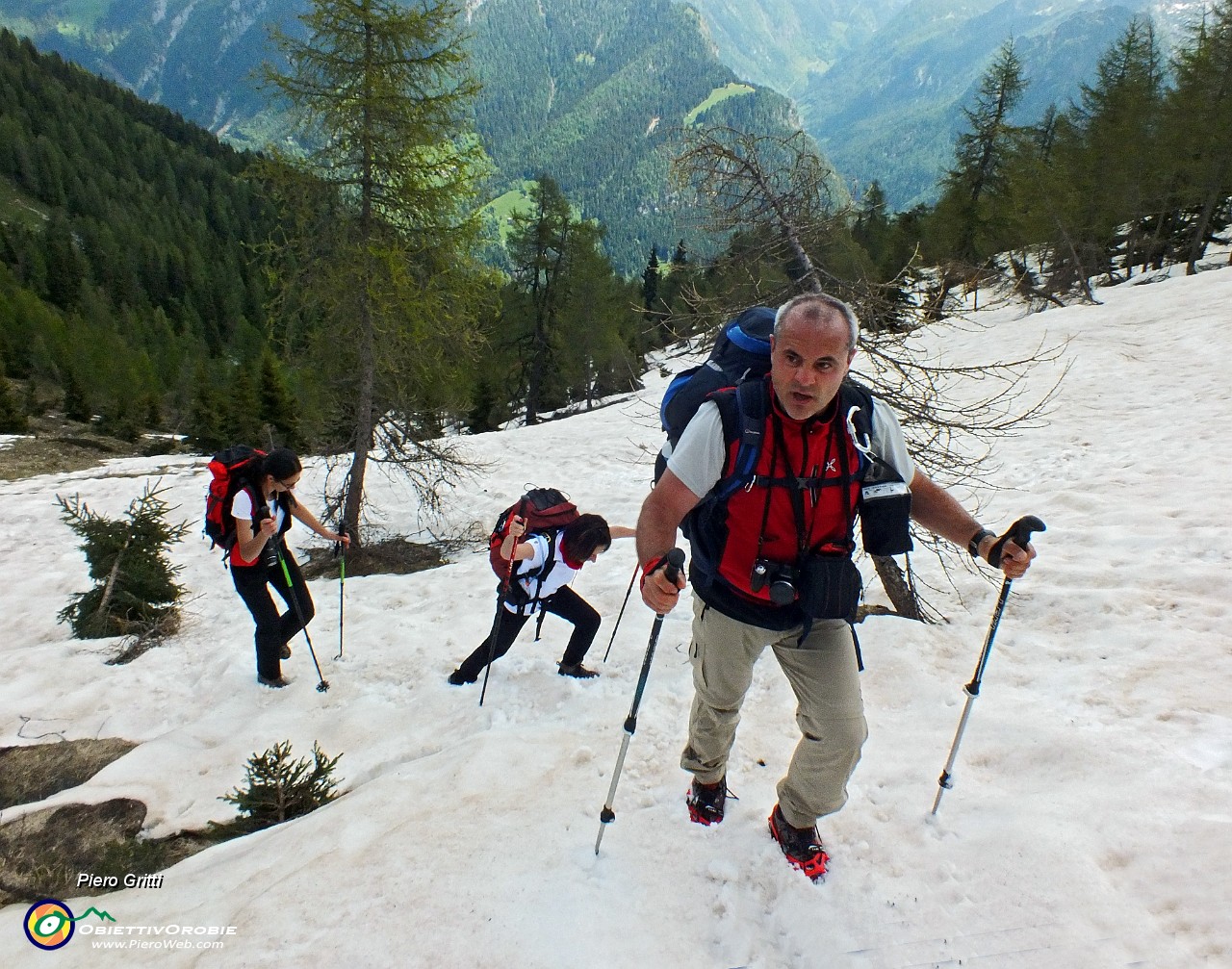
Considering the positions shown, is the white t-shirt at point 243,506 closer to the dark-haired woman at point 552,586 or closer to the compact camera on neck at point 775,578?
the dark-haired woman at point 552,586

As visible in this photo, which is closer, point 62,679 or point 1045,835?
point 1045,835

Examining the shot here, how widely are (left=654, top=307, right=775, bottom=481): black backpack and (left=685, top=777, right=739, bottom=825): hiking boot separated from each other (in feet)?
5.76

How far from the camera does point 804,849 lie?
9.87 feet

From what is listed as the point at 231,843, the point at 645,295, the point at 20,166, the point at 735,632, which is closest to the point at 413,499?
the point at 231,843

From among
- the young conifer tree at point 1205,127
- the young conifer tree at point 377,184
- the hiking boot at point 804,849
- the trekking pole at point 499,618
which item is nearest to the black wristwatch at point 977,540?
the hiking boot at point 804,849

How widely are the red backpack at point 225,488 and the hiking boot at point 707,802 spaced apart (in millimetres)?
4626

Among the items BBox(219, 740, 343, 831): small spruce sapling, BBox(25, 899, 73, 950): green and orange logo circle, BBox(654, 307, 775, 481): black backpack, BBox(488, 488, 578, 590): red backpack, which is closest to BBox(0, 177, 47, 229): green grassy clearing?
BBox(488, 488, 578, 590): red backpack

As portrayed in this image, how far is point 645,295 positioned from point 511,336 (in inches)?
1226

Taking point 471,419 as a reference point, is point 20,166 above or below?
above

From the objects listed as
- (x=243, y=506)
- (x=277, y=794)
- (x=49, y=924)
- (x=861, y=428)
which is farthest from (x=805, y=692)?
(x=243, y=506)

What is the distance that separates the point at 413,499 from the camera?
14.9 m

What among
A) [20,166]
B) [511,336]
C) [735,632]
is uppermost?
[20,166]

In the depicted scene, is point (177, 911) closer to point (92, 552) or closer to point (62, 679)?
point (62, 679)

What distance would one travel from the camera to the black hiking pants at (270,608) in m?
5.84
